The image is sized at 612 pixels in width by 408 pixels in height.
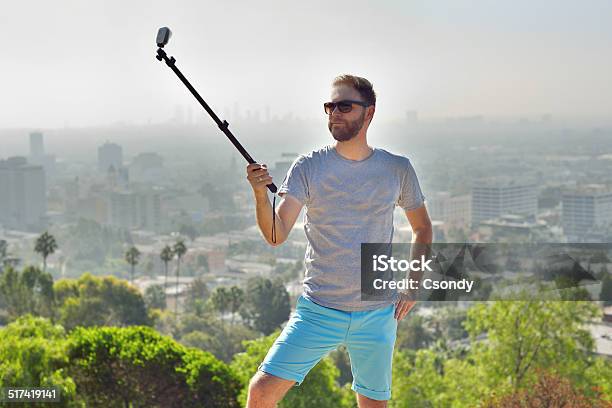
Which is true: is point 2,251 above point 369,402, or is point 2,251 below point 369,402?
below

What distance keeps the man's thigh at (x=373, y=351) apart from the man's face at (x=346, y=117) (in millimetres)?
524

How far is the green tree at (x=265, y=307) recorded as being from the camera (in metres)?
36.5

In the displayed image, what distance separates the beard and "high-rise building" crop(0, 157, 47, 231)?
2193 inches

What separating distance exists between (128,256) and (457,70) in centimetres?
3311

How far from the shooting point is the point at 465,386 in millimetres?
15656

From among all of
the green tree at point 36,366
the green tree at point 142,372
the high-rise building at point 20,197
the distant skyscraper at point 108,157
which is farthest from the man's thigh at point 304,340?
the distant skyscraper at point 108,157

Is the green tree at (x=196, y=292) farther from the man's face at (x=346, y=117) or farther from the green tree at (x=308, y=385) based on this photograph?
the man's face at (x=346, y=117)

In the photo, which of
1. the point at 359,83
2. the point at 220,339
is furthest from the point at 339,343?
the point at 220,339

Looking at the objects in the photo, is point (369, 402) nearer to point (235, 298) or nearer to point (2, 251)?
point (235, 298)

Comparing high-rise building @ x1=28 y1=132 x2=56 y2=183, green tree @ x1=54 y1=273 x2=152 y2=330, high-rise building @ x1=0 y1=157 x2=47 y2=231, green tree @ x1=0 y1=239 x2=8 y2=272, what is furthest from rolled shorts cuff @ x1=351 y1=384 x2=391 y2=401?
high-rise building @ x1=28 y1=132 x2=56 y2=183

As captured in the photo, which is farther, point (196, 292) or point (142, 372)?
point (196, 292)

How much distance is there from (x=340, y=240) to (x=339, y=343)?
0.29m

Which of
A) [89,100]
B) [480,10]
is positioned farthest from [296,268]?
[89,100]

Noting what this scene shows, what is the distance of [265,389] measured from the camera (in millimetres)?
2232
